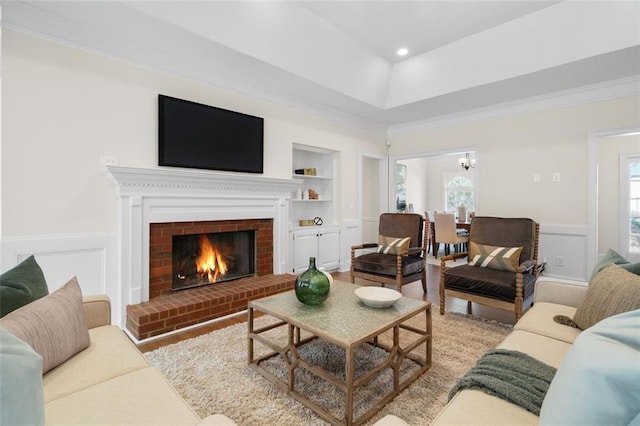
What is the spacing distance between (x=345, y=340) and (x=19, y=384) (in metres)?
1.17

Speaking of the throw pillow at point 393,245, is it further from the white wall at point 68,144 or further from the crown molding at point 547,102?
the white wall at point 68,144

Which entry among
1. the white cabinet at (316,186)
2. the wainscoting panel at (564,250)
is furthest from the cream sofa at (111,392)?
the wainscoting panel at (564,250)

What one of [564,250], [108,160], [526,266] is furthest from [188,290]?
[564,250]

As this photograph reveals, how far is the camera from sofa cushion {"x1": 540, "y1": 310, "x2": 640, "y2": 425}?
60cm

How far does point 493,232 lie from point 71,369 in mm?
3533

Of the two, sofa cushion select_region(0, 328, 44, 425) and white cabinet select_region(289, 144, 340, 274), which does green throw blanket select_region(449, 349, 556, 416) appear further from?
white cabinet select_region(289, 144, 340, 274)

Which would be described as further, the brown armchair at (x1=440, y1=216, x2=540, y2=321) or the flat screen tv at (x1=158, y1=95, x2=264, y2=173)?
the flat screen tv at (x1=158, y1=95, x2=264, y2=173)

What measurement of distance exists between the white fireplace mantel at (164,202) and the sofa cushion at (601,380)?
3.08 metres

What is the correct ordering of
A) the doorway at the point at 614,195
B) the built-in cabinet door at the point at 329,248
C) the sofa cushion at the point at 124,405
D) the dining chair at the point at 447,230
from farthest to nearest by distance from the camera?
the dining chair at the point at 447,230 → the doorway at the point at 614,195 → the built-in cabinet door at the point at 329,248 → the sofa cushion at the point at 124,405

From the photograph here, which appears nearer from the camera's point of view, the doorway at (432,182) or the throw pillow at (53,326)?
the throw pillow at (53,326)

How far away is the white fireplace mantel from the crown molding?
117 inches

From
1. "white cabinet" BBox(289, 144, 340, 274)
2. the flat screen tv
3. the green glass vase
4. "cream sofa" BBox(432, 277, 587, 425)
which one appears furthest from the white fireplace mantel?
"cream sofa" BBox(432, 277, 587, 425)

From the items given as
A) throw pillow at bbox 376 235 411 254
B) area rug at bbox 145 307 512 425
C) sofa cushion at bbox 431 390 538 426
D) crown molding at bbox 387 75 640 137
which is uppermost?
crown molding at bbox 387 75 640 137

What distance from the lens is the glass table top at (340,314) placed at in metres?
1.62
